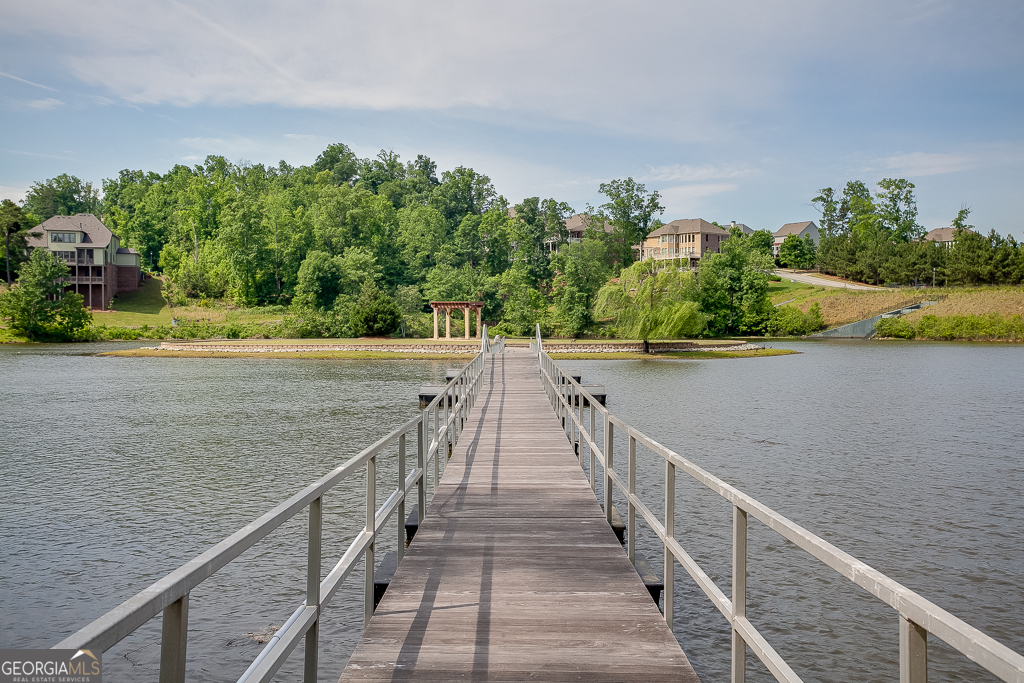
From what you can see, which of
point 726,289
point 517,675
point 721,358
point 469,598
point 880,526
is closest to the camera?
point 517,675

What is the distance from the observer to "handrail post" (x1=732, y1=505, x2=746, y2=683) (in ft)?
10.2

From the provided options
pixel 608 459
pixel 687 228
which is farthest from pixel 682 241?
pixel 608 459

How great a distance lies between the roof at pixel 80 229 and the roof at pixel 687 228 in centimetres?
6705

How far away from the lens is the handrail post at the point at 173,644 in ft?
6.12

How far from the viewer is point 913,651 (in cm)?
180

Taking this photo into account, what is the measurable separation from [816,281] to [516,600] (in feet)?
308

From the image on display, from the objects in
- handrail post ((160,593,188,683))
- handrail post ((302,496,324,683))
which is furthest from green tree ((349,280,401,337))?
handrail post ((160,593,188,683))

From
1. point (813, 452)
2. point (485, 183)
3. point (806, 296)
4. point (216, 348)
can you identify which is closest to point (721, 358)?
point (813, 452)

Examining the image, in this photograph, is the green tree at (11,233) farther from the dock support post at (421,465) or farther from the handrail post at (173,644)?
the handrail post at (173,644)

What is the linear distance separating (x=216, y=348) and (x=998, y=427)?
42.3 metres

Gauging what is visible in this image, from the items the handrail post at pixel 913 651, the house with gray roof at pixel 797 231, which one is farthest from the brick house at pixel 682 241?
the handrail post at pixel 913 651

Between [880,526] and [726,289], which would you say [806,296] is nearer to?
[726,289]

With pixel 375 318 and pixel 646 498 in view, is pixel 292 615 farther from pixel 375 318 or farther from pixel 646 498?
pixel 375 318

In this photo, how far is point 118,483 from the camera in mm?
11086
